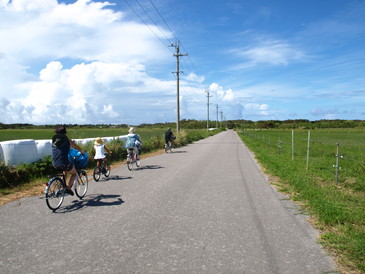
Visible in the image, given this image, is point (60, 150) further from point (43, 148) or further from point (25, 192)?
point (43, 148)

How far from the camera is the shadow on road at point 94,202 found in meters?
5.81

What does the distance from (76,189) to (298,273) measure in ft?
16.6

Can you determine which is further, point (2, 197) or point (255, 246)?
point (2, 197)

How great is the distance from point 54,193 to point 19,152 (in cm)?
426

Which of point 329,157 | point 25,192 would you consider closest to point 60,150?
point 25,192

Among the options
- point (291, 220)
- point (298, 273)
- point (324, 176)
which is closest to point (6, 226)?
point (298, 273)

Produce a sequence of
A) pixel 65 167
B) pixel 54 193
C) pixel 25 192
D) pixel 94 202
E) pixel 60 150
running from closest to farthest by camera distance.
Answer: pixel 54 193 → pixel 60 150 → pixel 65 167 → pixel 94 202 → pixel 25 192

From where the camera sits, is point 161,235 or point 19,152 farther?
point 19,152

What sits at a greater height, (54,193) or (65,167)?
(65,167)

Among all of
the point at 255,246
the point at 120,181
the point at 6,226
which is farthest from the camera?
the point at 120,181

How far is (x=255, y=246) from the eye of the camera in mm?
3848

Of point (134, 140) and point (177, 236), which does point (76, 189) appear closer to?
point (177, 236)

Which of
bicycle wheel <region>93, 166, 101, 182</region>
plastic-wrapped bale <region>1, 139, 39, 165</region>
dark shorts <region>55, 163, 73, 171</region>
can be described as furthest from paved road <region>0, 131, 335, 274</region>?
plastic-wrapped bale <region>1, 139, 39, 165</region>

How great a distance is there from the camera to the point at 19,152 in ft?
28.9
